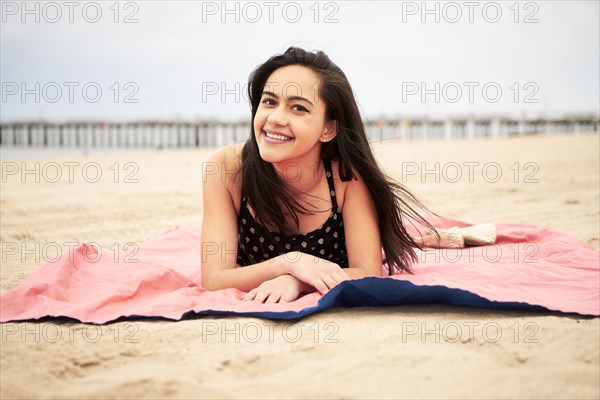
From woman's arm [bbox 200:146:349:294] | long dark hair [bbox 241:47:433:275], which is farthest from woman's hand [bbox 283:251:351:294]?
long dark hair [bbox 241:47:433:275]

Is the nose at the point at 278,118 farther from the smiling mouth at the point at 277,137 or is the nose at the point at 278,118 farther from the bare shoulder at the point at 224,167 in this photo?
the bare shoulder at the point at 224,167

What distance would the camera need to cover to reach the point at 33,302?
8.75 feet

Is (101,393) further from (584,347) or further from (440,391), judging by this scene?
(584,347)

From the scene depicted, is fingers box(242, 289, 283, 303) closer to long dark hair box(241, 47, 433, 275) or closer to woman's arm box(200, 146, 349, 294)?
woman's arm box(200, 146, 349, 294)

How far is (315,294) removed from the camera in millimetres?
2715

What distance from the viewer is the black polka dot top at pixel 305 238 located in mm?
3062

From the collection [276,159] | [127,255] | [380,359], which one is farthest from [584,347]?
[127,255]

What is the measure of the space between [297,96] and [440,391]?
59.6 inches

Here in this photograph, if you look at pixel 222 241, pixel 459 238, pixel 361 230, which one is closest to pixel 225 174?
pixel 222 241

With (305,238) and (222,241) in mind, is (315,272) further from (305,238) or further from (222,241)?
(222,241)

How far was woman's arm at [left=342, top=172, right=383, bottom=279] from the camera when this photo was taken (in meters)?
2.99

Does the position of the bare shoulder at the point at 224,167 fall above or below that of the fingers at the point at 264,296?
above

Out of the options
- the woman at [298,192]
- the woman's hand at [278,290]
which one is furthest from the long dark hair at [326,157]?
the woman's hand at [278,290]

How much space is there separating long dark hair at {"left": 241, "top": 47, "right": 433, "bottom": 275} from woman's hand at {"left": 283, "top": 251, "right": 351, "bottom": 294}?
29cm
